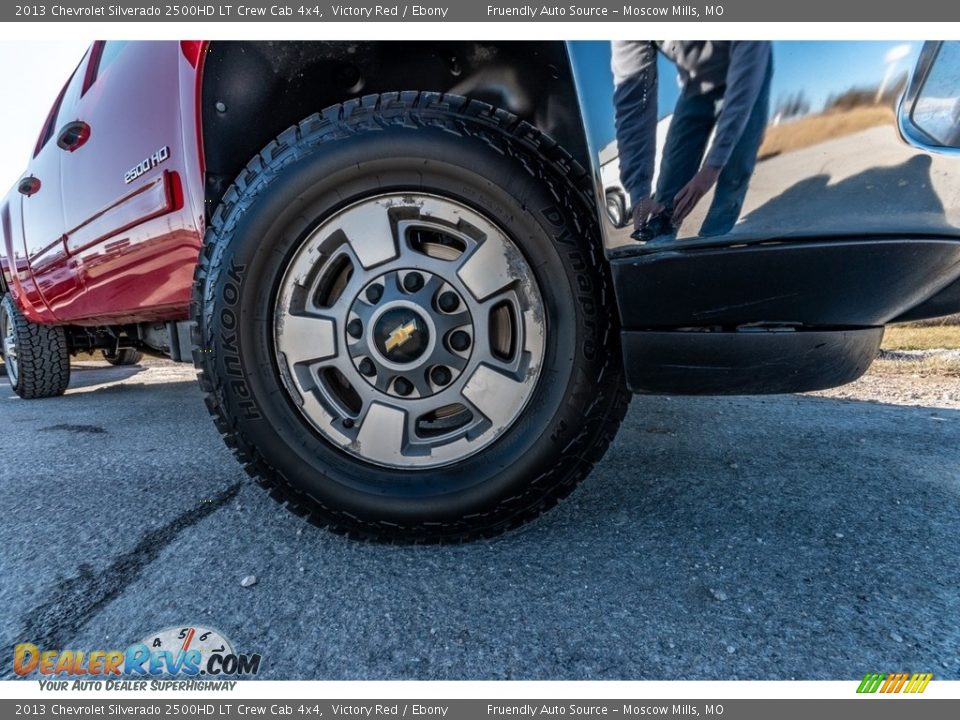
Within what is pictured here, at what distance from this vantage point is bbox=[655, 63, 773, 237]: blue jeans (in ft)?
→ 2.78

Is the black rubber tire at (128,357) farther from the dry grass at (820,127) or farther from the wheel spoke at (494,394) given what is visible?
the dry grass at (820,127)

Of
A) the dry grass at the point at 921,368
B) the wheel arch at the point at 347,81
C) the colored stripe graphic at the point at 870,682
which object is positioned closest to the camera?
the colored stripe graphic at the point at 870,682

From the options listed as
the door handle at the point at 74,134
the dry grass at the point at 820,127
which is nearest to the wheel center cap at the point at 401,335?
the dry grass at the point at 820,127

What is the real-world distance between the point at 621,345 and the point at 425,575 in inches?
24.8

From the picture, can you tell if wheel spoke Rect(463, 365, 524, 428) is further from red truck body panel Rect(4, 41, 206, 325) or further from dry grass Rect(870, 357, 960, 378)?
dry grass Rect(870, 357, 960, 378)

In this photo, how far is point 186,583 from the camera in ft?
3.22

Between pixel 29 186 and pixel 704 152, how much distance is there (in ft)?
10.7

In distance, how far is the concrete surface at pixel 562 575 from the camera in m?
0.80

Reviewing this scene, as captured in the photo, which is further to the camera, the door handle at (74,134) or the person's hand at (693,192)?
the door handle at (74,134)

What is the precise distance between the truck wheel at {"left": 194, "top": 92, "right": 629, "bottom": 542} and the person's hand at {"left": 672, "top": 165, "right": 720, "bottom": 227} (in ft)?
0.60

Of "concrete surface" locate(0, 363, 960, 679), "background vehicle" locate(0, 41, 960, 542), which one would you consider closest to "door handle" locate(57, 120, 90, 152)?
"background vehicle" locate(0, 41, 960, 542)

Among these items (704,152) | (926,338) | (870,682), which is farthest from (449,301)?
(926,338)

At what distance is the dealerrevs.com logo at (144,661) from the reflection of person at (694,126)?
106cm

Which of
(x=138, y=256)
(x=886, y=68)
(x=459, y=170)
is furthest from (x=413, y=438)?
(x=138, y=256)
